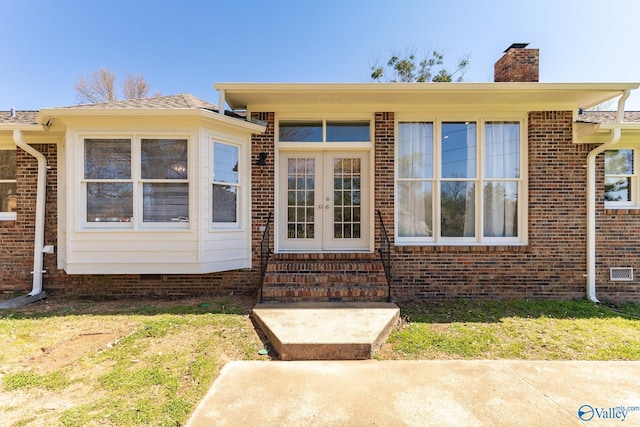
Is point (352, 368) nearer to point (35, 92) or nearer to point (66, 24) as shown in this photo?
point (66, 24)

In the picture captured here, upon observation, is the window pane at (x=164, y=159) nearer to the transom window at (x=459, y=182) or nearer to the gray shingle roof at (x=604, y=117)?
the transom window at (x=459, y=182)

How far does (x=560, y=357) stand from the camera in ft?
10.7

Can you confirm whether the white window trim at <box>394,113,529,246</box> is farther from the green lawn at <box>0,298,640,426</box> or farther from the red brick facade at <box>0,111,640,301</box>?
the green lawn at <box>0,298,640,426</box>

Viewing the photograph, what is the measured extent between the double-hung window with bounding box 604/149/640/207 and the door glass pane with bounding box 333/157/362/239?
457cm

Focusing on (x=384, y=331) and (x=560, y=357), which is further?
(x=384, y=331)

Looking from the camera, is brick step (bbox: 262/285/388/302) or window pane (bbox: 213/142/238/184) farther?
window pane (bbox: 213/142/238/184)

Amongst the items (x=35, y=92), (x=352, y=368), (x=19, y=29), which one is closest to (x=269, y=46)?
(x=19, y=29)

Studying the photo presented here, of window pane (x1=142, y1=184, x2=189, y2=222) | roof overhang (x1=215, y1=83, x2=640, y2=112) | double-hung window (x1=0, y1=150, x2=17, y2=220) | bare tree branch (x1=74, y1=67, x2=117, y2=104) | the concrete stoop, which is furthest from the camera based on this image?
bare tree branch (x1=74, y1=67, x2=117, y2=104)

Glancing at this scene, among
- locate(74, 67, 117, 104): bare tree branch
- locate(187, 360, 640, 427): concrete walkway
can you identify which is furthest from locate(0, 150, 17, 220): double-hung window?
locate(74, 67, 117, 104): bare tree branch

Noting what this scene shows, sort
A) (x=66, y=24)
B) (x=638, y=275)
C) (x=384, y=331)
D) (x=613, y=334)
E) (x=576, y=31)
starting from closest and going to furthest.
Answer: (x=384, y=331), (x=613, y=334), (x=638, y=275), (x=576, y=31), (x=66, y=24)

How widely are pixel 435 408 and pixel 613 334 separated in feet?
10.5

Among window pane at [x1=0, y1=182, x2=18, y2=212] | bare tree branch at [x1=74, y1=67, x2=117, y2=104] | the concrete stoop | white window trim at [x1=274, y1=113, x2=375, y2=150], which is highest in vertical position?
bare tree branch at [x1=74, y1=67, x2=117, y2=104]

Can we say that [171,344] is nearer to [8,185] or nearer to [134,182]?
[134,182]

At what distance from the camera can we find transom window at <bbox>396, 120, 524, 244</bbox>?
543cm
